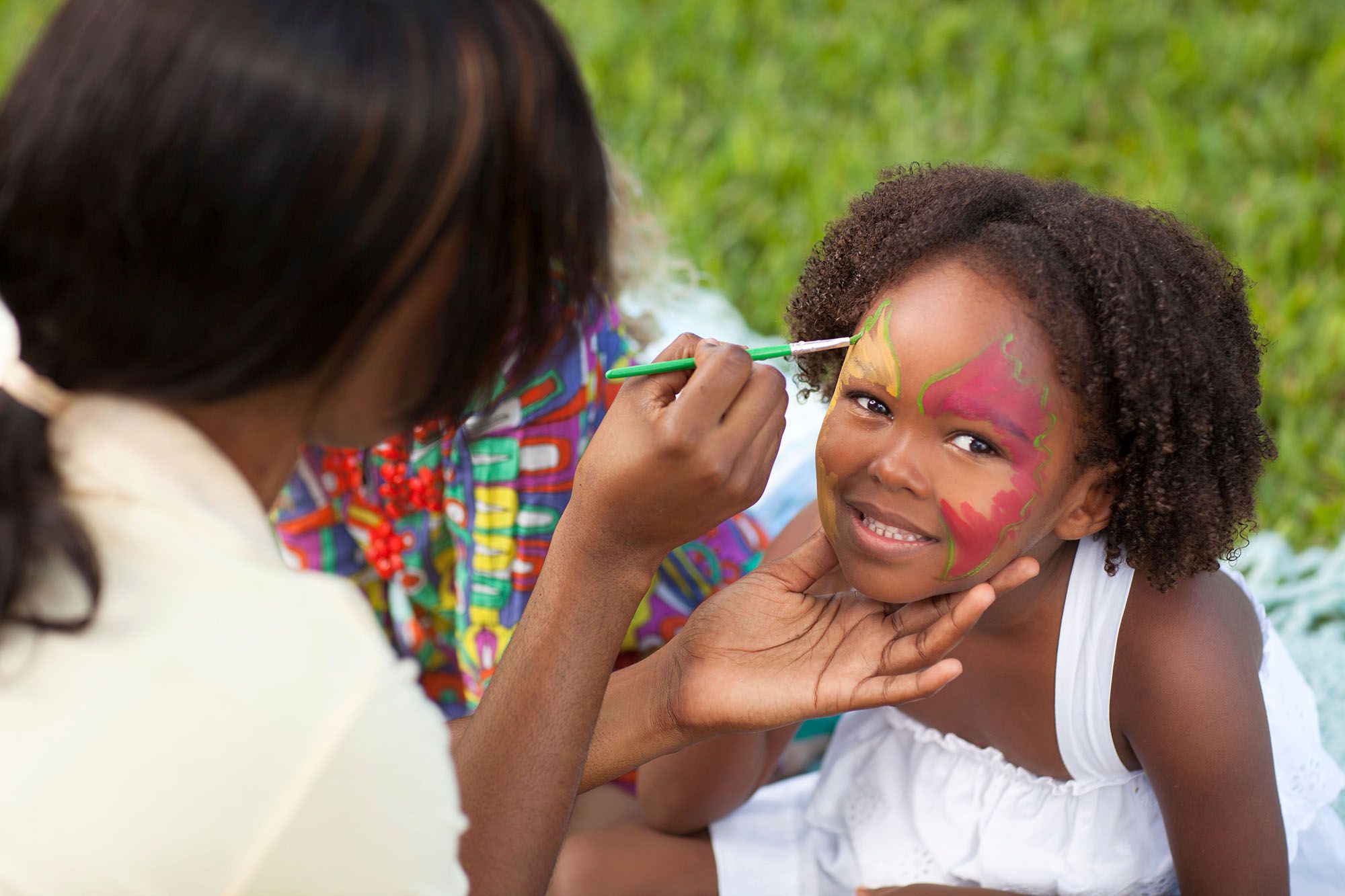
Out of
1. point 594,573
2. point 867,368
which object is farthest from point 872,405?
point 594,573

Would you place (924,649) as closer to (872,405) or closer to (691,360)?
(872,405)

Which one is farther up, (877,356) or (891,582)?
(877,356)

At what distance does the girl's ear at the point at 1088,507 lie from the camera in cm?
157

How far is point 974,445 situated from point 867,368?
0.53 feet

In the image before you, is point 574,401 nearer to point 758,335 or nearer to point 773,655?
point 773,655

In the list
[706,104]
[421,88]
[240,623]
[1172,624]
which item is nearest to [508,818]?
[240,623]

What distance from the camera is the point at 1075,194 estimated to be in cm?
161

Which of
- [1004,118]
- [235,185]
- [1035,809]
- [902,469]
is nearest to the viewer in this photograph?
[235,185]

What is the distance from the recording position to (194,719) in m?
1.05

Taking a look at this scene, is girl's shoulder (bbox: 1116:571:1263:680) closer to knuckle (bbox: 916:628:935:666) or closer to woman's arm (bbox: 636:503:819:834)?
knuckle (bbox: 916:628:935:666)

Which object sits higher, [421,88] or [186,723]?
[421,88]

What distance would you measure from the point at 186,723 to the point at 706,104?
10.9 ft

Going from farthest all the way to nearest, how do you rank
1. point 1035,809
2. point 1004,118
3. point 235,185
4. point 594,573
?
point 1004,118, point 1035,809, point 594,573, point 235,185

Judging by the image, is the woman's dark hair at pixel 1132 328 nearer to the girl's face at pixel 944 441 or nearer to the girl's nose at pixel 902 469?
the girl's face at pixel 944 441
